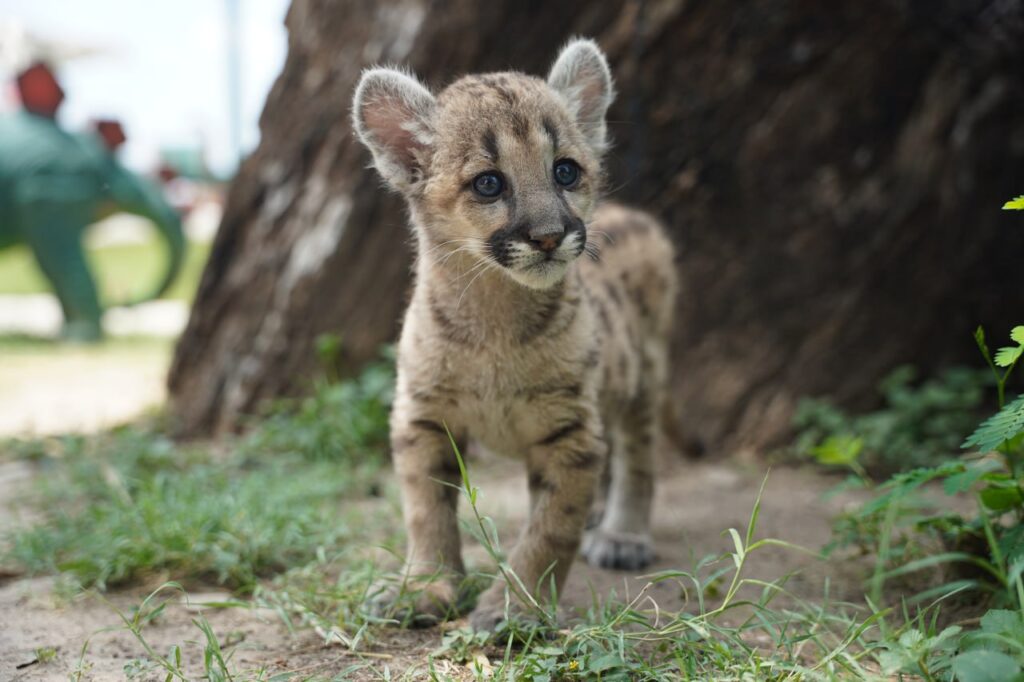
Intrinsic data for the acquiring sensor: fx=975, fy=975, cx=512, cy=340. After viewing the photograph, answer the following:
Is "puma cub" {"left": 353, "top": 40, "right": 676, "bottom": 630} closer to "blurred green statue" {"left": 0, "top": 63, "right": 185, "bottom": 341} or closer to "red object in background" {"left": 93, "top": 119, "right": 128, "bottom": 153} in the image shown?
"blurred green statue" {"left": 0, "top": 63, "right": 185, "bottom": 341}

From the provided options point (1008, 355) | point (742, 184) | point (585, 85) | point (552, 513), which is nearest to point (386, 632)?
point (552, 513)

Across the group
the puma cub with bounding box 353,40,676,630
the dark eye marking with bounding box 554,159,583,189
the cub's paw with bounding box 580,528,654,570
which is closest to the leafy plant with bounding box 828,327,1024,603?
the cub's paw with bounding box 580,528,654,570

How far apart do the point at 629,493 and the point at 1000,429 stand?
223 cm

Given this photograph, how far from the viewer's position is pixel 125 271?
20.3 meters

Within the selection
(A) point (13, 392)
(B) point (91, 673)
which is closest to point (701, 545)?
(B) point (91, 673)

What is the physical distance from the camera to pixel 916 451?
5867mm

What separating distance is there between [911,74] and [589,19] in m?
2.00

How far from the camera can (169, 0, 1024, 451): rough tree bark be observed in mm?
6000

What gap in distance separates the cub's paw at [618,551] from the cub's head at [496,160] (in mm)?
1483

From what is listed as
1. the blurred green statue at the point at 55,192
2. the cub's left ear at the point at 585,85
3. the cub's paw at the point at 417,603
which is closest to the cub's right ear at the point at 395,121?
the cub's left ear at the point at 585,85

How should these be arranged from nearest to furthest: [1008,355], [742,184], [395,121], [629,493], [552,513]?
[1008,355] → [552,513] → [395,121] → [629,493] → [742,184]

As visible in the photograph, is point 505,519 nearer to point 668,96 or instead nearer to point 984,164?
point 668,96

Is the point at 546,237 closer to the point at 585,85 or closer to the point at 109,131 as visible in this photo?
the point at 585,85

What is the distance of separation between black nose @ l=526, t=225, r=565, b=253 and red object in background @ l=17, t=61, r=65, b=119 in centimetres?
1284
